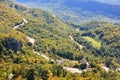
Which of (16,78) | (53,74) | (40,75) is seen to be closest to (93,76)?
(53,74)

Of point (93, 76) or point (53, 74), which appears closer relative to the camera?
point (53, 74)

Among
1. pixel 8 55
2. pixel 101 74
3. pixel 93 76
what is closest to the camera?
pixel 93 76

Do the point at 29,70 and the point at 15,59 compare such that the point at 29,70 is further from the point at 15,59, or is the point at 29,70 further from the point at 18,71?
the point at 15,59

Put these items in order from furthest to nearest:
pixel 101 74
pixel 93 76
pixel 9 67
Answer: pixel 101 74 → pixel 93 76 → pixel 9 67

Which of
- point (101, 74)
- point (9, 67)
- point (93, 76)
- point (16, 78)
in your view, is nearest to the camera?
point (16, 78)

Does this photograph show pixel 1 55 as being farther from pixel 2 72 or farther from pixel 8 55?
pixel 2 72

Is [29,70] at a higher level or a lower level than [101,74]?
higher

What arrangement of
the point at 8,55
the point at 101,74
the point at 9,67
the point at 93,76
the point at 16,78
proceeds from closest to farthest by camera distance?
the point at 16,78 → the point at 9,67 → the point at 93,76 → the point at 101,74 → the point at 8,55

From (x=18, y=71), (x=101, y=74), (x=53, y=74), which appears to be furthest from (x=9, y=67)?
(x=101, y=74)

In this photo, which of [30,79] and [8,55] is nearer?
[30,79]
